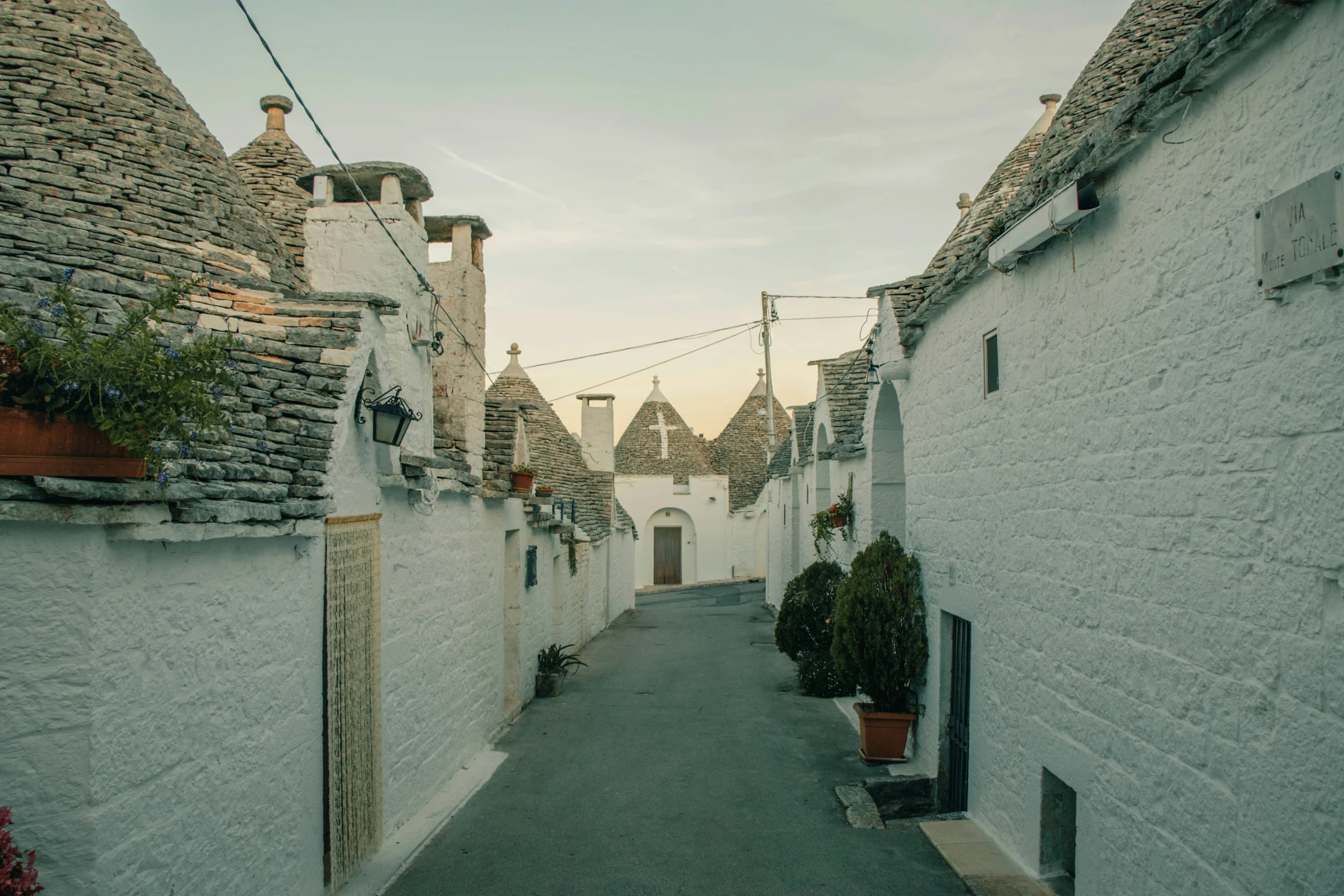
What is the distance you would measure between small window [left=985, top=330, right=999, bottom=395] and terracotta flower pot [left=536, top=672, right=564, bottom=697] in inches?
332

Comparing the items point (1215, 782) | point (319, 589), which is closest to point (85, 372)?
point (319, 589)

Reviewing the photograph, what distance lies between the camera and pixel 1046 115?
9773 mm

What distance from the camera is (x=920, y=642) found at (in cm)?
848

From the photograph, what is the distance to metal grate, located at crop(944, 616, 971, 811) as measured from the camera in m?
7.57

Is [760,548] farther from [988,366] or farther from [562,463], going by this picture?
[988,366]

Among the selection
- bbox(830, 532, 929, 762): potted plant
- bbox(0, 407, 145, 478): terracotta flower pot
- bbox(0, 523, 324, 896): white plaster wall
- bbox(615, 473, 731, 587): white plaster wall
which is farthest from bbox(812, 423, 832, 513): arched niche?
bbox(615, 473, 731, 587): white plaster wall

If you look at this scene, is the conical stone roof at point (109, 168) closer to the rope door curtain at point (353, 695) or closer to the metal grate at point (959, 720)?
the rope door curtain at point (353, 695)

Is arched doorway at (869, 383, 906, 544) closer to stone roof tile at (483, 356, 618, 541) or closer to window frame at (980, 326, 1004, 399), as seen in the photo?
window frame at (980, 326, 1004, 399)

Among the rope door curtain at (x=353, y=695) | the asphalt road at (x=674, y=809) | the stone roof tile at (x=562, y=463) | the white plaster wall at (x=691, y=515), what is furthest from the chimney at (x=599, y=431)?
the rope door curtain at (x=353, y=695)

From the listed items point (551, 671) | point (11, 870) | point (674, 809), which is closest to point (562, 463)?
point (551, 671)

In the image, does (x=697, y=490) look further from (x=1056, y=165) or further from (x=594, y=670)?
(x=1056, y=165)

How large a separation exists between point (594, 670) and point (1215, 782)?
40.0ft

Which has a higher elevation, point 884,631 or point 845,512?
point 845,512

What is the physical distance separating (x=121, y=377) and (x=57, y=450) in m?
0.35
